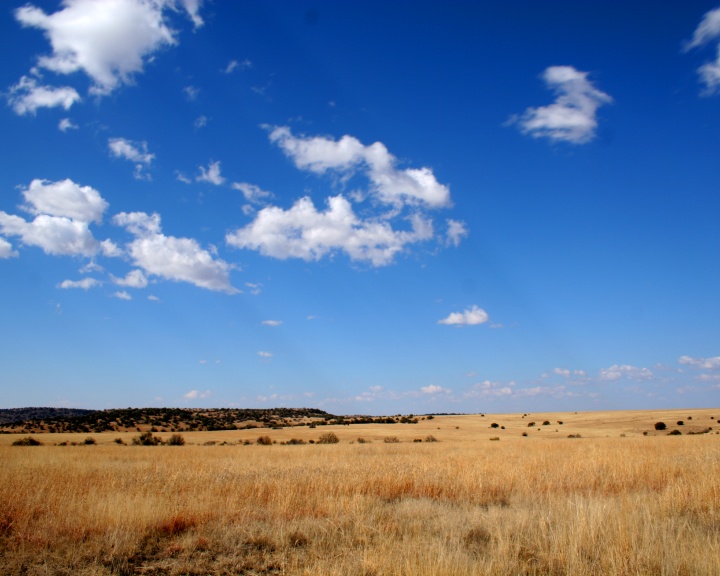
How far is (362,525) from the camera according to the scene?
24.7 feet

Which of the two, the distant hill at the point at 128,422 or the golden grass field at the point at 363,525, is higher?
the golden grass field at the point at 363,525

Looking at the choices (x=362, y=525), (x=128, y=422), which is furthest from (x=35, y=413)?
(x=362, y=525)

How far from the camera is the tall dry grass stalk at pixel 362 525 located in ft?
19.0

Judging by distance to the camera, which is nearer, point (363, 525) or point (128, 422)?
point (363, 525)

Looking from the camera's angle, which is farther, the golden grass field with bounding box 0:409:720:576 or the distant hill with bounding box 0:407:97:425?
the distant hill with bounding box 0:407:97:425

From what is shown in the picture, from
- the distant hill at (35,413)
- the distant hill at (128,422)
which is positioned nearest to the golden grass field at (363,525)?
the distant hill at (128,422)

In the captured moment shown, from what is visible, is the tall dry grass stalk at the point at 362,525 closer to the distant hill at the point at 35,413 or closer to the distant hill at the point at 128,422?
the distant hill at the point at 128,422

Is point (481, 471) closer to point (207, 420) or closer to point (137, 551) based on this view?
point (137, 551)

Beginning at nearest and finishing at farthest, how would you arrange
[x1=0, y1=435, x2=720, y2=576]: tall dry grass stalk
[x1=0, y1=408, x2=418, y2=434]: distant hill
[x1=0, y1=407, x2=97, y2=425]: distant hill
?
Answer: 1. [x1=0, y1=435, x2=720, y2=576]: tall dry grass stalk
2. [x1=0, y1=408, x2=418, y2=434]: distant hill
3. [x1=0, y1=407, x2=97, y2=425]: distant hill

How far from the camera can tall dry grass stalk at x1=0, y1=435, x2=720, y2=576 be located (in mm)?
5785

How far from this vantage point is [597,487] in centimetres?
1154

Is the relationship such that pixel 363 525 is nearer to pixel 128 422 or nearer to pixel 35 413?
pixel 128 422

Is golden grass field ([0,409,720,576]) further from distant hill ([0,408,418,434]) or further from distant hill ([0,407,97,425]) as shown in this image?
distant hill ([0,407,97,425])

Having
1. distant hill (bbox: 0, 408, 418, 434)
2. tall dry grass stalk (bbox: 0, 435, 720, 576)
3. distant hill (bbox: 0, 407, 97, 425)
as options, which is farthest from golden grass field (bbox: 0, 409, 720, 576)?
distant hill (bbox: 0, 407, 97, 425)
